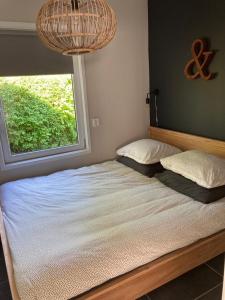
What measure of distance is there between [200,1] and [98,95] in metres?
1.43

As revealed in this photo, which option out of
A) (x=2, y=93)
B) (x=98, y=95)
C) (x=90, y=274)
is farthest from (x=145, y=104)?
(x=90, y=274)

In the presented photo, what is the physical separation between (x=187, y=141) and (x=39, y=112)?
5.65ft

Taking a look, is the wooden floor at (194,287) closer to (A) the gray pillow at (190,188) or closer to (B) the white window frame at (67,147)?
(A) the gray pillow at (190,188)

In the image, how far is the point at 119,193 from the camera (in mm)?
2232

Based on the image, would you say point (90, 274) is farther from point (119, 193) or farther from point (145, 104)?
point (145, 104)

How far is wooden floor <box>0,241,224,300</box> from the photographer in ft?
5.66

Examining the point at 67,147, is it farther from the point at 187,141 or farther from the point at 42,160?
the point at 187,141

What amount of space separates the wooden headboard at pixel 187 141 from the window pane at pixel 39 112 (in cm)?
107

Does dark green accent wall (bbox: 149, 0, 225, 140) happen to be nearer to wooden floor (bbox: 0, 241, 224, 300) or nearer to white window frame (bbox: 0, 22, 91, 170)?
white window frame (bbox: 0, 22, 91, 170)

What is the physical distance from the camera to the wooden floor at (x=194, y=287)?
5.66 feet

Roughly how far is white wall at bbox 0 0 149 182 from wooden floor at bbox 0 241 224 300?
1706mm

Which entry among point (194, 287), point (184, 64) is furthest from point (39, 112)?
point (194, 287)

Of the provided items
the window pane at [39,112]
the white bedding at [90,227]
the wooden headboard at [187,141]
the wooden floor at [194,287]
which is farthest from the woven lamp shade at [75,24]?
the wooden floor at [194,287]

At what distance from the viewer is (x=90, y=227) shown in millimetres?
1729
